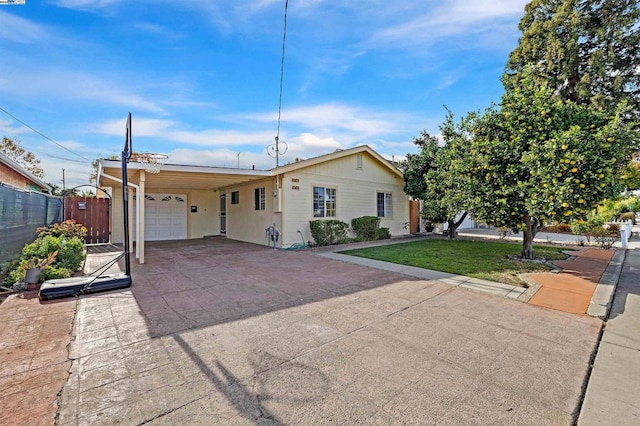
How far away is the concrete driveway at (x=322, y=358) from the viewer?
89.7 inches

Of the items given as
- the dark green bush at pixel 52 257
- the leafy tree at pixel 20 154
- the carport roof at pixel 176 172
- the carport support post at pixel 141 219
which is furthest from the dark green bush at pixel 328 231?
the leafy tree at pixel 20 154

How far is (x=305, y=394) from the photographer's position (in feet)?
8.07

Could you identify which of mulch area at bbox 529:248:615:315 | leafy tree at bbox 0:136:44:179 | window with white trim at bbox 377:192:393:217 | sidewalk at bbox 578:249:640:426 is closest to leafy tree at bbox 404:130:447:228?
window with white trim at bbox 377:192:393:217

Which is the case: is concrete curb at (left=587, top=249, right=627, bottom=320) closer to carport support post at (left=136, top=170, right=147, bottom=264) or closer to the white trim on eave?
the white trim on eave

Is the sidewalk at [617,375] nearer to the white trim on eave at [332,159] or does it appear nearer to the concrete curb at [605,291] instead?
the concrete curb at [605,291]

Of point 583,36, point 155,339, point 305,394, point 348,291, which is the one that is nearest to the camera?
point 305,394

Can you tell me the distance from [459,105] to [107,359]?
1275cm

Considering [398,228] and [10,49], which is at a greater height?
[10,49]

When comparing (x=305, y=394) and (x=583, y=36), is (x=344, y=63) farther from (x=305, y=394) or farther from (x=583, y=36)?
(x=583, y=36)

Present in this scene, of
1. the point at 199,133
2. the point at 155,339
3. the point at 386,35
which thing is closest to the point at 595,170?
the point at 386,35

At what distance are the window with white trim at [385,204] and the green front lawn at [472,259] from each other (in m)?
4.75

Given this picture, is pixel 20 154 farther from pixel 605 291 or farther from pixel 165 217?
pixel 605 291

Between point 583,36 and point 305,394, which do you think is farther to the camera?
point 583,36

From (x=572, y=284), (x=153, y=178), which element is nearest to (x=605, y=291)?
(x=572, y=284)
